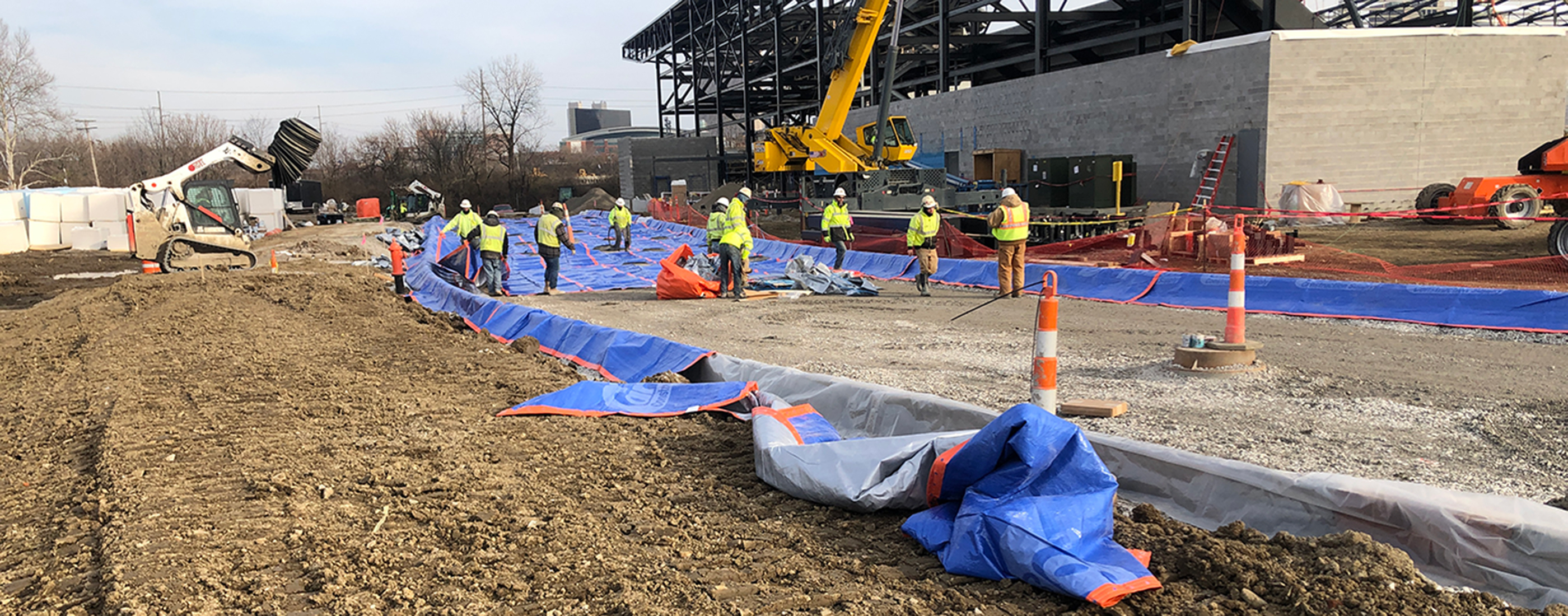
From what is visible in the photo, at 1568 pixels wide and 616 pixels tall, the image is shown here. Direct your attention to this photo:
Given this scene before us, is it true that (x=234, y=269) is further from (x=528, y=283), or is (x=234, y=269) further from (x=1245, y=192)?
(x=1245, y=192)

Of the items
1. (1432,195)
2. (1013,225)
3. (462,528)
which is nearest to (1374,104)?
(1432,195)

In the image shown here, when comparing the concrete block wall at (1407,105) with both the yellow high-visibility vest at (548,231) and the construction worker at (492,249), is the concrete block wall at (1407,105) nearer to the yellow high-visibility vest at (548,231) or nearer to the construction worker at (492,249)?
the yellow high-visibility vest at (548,231)

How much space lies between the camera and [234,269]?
1877 centimetres

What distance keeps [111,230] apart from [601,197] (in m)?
21.0

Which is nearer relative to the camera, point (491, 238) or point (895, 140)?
point (491, 238)

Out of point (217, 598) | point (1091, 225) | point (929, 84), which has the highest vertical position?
point (929, 84)

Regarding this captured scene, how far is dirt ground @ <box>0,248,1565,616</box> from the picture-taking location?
10.9 feet

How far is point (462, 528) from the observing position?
421 cm

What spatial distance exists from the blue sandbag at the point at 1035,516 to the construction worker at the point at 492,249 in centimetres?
1202

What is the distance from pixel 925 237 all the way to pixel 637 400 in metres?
7.68

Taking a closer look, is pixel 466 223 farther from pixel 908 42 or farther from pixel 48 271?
pixel 908 42

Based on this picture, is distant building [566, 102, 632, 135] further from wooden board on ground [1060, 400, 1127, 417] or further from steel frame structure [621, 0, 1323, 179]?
wooden board on ground [1060, 400, 1127, 417]

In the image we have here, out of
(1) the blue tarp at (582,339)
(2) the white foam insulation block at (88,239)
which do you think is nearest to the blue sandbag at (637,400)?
(1) the blue tarp at (582,339)

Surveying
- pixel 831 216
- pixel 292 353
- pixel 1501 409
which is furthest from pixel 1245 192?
pixel 292 353
